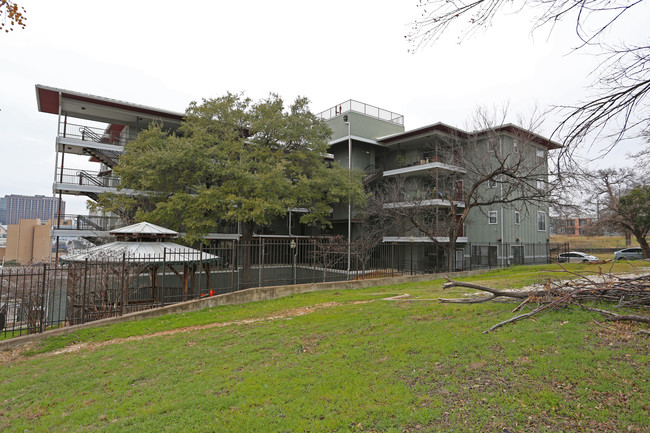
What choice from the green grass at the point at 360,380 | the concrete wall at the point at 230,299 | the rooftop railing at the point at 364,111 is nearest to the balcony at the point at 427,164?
the rooftop railing at the point at 364,111

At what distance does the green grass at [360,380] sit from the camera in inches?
170

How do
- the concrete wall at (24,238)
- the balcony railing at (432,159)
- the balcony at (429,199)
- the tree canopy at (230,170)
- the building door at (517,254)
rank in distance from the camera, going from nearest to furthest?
the tree canopy at (230,170), the balcony at (429,199), the balcony railing at (432,159), the building door at (517,254), the concrete wall at (24,238)

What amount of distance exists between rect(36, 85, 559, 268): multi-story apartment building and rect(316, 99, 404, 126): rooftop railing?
0.09m

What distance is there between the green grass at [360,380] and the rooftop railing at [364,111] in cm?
2568

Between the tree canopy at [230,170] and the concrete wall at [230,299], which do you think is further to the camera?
the tree canopy at [230,170]

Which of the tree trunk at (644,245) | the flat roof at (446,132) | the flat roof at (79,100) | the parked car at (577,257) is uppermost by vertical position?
the flat roof at (79,100)

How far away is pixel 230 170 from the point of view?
1936 cm

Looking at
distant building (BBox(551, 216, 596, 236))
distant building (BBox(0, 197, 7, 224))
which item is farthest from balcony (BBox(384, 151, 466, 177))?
distant building (BBox(0, 197, 7, 224))

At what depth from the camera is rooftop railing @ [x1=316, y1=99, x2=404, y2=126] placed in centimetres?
3184

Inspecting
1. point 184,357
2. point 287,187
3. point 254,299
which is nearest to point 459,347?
point 184,357

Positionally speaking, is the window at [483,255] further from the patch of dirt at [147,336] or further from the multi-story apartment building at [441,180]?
the patch of dirt at [147,336]

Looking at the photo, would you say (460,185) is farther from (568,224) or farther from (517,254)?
(568,224)

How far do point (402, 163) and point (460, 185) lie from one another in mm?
5142

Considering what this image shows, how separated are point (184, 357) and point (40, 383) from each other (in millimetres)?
2496
